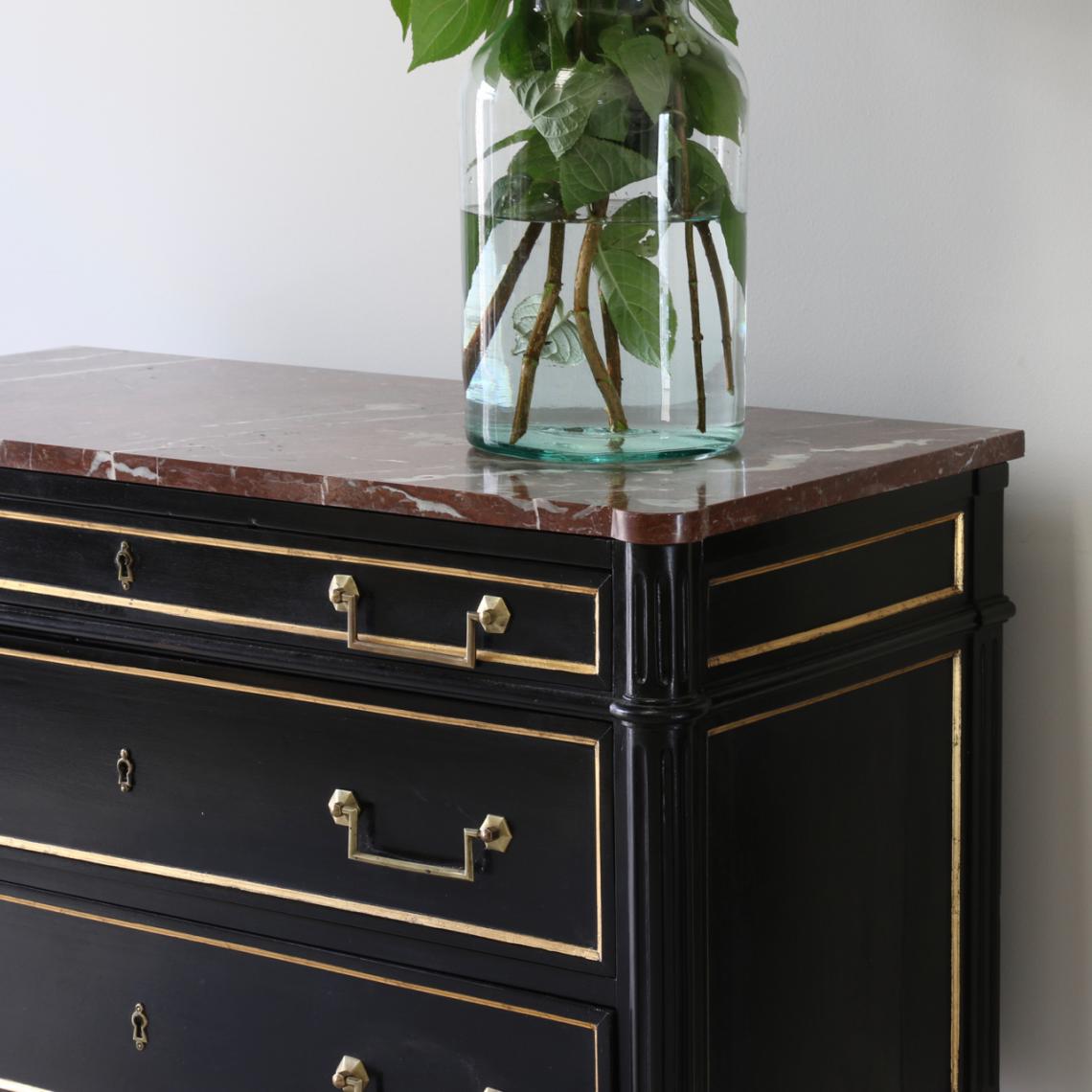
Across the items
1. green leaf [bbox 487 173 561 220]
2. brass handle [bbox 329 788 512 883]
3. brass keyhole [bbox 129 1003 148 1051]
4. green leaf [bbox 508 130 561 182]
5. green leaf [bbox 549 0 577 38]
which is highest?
green leaf [bbox 549 0 577 38]

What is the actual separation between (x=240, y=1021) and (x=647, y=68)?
2.87ft

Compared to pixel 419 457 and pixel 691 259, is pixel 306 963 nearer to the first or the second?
pixel 419 457

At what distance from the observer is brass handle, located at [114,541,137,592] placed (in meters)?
1.48

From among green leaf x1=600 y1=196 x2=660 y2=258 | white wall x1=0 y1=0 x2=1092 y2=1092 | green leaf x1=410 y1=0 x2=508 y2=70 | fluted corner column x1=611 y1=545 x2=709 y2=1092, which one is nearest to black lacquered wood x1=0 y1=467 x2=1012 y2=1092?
fluted corner column x1=611 y1=545 x2=709 y2=1092

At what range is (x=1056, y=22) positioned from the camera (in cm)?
161

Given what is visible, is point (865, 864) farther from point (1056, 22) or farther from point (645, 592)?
point (1056, 22)

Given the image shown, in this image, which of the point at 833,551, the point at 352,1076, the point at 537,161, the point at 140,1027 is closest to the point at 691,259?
the point at 537,161

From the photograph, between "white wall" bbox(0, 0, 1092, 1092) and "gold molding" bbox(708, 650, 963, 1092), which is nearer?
"gold molding" bbox(708, 650, 963, 1092)

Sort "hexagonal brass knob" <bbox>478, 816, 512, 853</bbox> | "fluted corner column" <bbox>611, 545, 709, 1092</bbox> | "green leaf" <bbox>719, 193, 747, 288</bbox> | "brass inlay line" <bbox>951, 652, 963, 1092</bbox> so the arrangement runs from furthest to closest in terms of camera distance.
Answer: "brass inlay line" <bbox>951, 652, 963, 1092</bbox>
"green leaf" <bbox>719, 193, 747, 288</bbox>
"hexagonal brass knob" <bbox>478, 816, 512, 853</bbox>
"fluted corner column" <bbox>611, 545, 709, 1092</bbox>

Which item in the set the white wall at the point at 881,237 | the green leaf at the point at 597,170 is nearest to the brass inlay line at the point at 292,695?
the green leaf at the point at 597,170

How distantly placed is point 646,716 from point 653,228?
0.41 m

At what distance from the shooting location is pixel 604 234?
1.39 metres

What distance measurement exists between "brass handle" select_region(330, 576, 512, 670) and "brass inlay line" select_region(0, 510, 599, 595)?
0.02 metres

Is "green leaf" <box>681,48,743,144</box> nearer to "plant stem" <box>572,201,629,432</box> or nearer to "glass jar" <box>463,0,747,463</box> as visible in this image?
"glass jar" <box>463,0,747,463</box>
